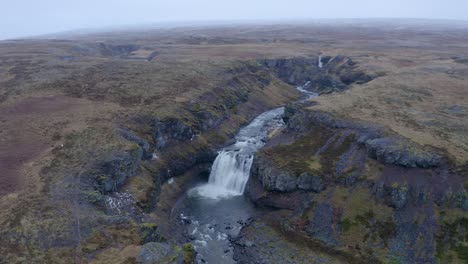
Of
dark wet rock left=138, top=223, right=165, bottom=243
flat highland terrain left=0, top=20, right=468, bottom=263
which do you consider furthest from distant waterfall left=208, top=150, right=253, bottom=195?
dark wet rock left=138, top=223, right=165, bottom=243

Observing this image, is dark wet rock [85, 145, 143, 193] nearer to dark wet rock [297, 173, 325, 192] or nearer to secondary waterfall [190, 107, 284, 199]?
secondary waterfall [190, 107, 284, 199]

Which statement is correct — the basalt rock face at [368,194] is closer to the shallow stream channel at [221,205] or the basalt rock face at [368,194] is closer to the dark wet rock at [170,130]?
the shallow stream channel at [221,205]

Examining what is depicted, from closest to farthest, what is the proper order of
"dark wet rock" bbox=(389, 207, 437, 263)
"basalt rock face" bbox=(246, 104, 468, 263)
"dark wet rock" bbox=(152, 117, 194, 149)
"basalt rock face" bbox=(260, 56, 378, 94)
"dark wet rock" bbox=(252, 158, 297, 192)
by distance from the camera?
"dark wet rock" bbox=(389, 207, 437, 263) < "basalt rock face" bbox=(246, 104, 468, 263) < "dark wet rock" bbox=(252, 158, 297, 192) < "dark wet rock" bbox=(152, 117, 194, 149) < "basalt rock face" bbox=(260, 56, 378, 94)

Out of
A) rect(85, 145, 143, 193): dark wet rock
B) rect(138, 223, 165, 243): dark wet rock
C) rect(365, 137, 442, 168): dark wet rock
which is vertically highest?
rect(365, 137, 442, 168): dark wet rock

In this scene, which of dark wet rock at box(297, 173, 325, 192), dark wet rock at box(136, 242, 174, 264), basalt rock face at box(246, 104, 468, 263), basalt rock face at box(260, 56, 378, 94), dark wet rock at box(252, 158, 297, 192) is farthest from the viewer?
basalt rock face at box(260, 56, 378, 94)

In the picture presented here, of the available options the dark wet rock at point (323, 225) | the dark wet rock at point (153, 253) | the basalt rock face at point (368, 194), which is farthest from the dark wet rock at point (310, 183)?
the dark wet rock at point (153, 253)

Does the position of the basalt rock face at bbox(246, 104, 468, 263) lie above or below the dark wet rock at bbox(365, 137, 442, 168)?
below

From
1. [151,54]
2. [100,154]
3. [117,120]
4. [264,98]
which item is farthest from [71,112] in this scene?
[151,54]
